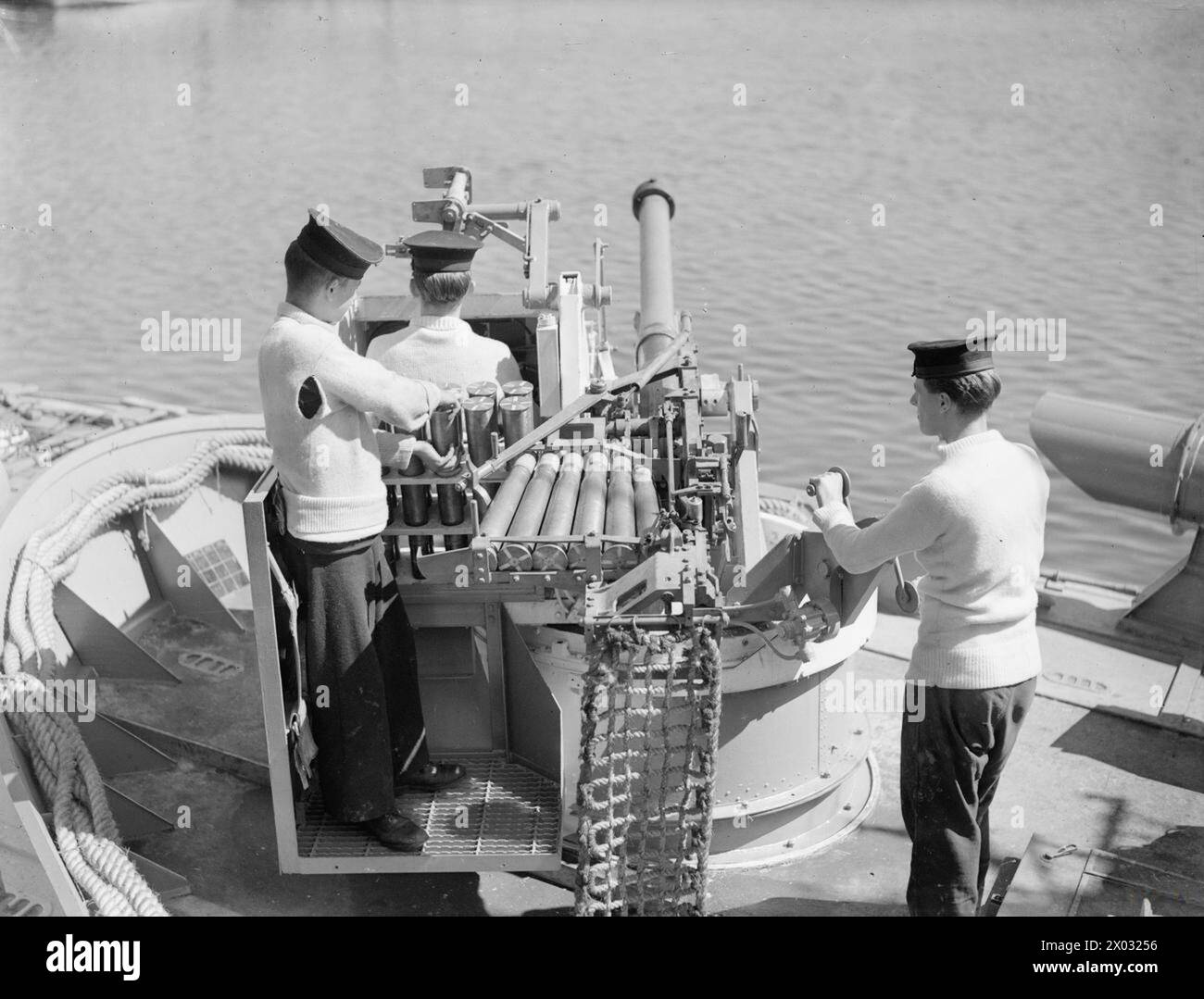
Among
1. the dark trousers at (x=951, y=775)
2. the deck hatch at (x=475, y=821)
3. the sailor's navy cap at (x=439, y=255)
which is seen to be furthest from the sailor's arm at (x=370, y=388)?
the dark trousers at (x=951, y=775)

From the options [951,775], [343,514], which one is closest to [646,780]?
[951,775]

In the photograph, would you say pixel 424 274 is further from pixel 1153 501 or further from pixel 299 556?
pixel 1153 501

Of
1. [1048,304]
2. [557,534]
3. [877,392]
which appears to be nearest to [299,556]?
[557,534]

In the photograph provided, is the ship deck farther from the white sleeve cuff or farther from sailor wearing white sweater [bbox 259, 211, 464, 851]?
the white sleeve cuff

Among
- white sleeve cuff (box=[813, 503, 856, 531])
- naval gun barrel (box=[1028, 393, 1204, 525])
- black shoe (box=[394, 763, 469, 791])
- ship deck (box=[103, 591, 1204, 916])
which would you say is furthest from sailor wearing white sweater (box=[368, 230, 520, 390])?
naval gun barrel (box=[1028, 393, 1204, 525])

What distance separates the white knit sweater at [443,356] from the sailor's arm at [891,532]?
5.40 feet

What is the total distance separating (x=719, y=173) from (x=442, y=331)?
47.3 ft

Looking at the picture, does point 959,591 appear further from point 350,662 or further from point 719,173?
point 719,173

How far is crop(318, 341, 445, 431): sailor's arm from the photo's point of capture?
13.0 ft

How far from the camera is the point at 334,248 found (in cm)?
389

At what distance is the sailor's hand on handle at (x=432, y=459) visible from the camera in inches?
170

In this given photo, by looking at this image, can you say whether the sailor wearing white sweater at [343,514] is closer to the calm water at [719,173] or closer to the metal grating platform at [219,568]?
the metal grating platform at [219,568]

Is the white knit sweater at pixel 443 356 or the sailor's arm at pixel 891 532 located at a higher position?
the white knit sweater at pixel 443 356

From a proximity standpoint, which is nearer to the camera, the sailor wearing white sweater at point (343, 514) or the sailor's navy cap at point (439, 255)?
the sailor wearing white sweater at point (343, 514)
